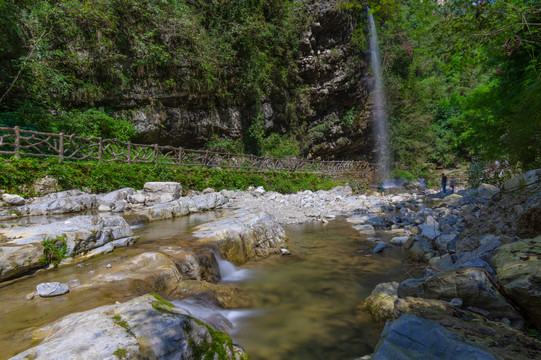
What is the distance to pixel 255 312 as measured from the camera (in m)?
3.59

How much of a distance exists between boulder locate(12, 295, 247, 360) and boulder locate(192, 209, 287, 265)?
2783 millimetres

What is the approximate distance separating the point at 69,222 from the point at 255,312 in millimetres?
3602

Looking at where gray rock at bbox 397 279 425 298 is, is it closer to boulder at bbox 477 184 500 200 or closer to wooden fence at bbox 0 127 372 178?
boulder at bbox 477 184 500 200

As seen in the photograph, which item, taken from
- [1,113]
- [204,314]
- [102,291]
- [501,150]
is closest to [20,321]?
[102,291]

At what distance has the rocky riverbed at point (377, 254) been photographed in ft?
5.26

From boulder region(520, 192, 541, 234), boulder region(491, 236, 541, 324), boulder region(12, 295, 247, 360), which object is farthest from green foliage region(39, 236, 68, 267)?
boulder region(520, 192, 541, 234)

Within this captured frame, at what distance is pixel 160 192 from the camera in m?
9.23

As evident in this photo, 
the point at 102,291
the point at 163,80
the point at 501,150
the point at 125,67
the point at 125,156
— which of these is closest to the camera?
the point at 102,291

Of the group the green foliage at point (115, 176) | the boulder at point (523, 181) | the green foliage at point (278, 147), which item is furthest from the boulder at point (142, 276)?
the green foliage at point (278, 147)

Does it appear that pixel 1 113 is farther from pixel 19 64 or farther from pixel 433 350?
pixel 433 350

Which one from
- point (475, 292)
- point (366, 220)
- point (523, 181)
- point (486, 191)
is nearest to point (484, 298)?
point (475, 292)

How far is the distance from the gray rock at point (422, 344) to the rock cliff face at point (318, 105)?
16.4m

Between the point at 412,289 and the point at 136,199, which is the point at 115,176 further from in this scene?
the point at 412,289

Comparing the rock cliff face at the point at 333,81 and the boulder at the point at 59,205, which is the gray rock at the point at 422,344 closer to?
the boulder at the point at 59,205
